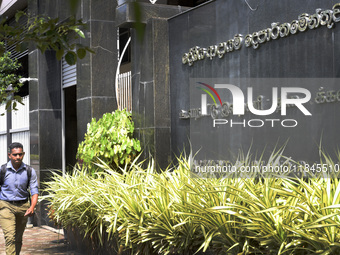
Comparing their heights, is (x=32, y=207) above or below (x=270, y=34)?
below

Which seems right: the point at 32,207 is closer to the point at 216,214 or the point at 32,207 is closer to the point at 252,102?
the point at 252,102

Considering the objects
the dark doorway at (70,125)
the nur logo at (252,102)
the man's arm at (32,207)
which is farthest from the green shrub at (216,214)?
the dark doorway at (70,125)

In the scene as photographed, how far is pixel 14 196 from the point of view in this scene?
30.5 feet

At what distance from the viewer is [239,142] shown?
936cm

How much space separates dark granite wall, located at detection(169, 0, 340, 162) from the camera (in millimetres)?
7820

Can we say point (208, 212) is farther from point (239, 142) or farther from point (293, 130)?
point (239, 142)

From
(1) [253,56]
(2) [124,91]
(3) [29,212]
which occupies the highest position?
(1) [253,56]

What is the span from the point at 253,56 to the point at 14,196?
160 inches

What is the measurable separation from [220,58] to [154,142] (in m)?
2.10

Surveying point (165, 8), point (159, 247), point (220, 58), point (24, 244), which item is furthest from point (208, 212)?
point (24, 244)

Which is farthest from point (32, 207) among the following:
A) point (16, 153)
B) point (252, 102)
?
point (252, 102)

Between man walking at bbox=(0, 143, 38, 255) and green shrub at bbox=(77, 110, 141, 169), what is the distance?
6.98ft

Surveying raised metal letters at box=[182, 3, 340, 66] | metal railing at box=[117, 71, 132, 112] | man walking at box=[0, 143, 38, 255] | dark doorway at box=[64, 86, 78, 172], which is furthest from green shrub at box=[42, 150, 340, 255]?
dark doorway at box=[64, 86, 78, 172]

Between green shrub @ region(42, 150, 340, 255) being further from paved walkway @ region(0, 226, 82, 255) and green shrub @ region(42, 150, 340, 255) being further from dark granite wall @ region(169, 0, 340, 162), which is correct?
paved walkway @ region(0, 226, 82, 255)
